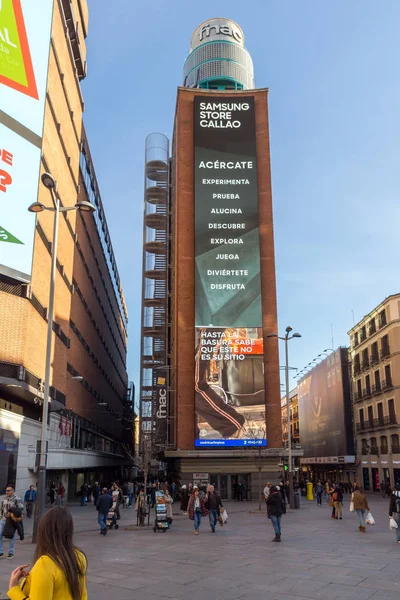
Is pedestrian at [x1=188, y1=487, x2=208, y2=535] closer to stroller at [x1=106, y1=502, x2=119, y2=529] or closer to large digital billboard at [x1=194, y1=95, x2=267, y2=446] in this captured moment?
stroller at [x1=106, y1=502, x2=119, y2=529]

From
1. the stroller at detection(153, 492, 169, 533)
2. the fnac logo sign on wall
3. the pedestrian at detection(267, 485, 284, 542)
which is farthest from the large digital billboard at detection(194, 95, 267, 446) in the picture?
the pedestrian at detection(267, 485, 284, 542)

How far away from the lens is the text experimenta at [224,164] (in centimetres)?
5256

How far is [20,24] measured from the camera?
103 ft

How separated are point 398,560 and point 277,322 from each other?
35.9 metres

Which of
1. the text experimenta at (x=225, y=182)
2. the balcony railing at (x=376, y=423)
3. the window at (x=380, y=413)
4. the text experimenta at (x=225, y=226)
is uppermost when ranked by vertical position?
the text experimenta at (x=225, y=182)

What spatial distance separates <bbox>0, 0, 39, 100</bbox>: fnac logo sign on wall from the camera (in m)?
29.6

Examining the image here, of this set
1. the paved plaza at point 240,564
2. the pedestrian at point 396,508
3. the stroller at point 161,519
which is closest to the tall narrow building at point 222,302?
the stroller at point 161,519

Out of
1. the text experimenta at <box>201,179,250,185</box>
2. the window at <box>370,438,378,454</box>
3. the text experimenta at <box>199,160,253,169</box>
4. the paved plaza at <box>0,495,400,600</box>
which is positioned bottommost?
the paved plaza at <box>0,495,400,600</box>

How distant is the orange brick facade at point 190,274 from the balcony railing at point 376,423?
50.7ft

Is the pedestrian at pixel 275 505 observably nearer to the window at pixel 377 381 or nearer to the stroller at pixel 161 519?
the stroller at pixel 161 519

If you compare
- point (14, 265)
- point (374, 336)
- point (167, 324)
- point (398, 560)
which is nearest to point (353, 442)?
point (374, 336)

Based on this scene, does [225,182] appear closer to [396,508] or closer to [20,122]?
[20,122]

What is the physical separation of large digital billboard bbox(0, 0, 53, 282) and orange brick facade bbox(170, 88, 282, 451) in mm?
21052

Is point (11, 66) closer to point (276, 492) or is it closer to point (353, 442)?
point (276, 492)
